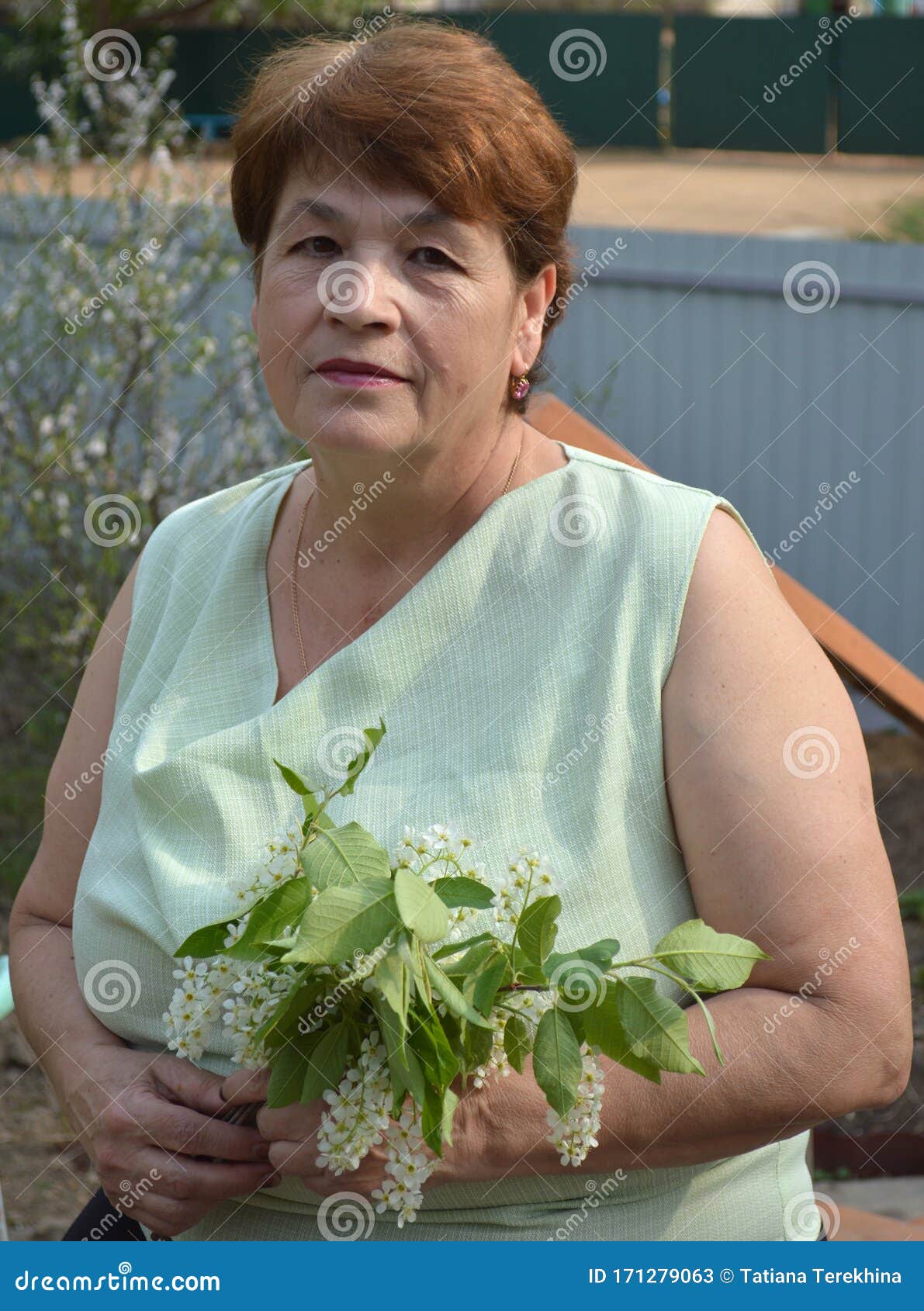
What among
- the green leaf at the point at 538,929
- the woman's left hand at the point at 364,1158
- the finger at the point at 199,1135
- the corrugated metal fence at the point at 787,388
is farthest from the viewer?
the corrugated metal fence at the point at 787,388

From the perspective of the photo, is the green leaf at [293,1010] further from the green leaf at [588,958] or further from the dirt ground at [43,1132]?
the dirt ground at [43,1132]

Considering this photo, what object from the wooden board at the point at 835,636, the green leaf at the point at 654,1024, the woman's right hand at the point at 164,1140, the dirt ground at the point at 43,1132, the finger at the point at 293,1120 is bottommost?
the dirt ground at the point at 43,1132

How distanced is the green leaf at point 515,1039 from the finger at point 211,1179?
44cm

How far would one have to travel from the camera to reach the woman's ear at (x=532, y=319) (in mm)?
2004

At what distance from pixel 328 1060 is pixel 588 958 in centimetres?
30

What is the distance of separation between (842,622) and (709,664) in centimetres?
186

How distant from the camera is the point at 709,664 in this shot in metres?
1.75

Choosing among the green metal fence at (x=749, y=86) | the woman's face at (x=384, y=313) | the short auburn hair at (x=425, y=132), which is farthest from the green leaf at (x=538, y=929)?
the green metal fence at (x=749, y=86)

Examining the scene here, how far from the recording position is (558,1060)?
1.41 m

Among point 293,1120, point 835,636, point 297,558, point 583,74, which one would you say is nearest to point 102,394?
point 835,636

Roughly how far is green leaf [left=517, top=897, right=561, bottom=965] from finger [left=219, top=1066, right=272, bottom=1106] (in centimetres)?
41

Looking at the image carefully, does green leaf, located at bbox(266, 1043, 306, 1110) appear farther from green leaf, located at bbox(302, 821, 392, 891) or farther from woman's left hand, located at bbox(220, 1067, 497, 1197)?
green leaf, located at bbox(302, 821, 392, 891)

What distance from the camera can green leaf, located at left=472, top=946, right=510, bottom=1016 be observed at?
141 cm

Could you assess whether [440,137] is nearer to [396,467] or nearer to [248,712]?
[396,467]
